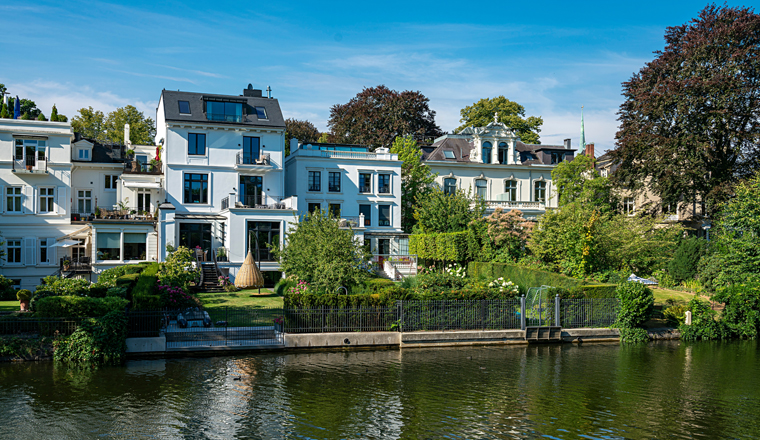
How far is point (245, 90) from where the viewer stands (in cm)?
4831

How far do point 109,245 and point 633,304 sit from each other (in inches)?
→ 1274

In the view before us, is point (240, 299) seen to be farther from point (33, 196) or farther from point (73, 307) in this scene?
point (33, 196)

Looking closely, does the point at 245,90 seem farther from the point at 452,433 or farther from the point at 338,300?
the point at 452,433

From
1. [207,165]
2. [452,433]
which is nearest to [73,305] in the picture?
[452,433]

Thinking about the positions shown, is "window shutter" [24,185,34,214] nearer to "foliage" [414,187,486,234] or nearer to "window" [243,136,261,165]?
"window" [243,136,261,165]

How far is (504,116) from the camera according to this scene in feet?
210

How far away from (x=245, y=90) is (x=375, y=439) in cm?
4000

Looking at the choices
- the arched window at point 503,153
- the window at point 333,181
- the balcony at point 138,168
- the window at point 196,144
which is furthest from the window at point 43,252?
the arched window at point 503,153

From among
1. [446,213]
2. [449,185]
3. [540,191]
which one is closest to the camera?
[446,213]

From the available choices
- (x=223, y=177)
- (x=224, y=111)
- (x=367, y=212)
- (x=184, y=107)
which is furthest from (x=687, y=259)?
(x=184, y=107)

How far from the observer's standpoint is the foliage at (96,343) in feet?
66.5

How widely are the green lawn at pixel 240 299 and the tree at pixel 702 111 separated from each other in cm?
2833

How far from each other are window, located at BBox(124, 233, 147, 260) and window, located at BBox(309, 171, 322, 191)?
1335 cm

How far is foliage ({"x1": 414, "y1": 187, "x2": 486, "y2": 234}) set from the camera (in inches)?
1719
